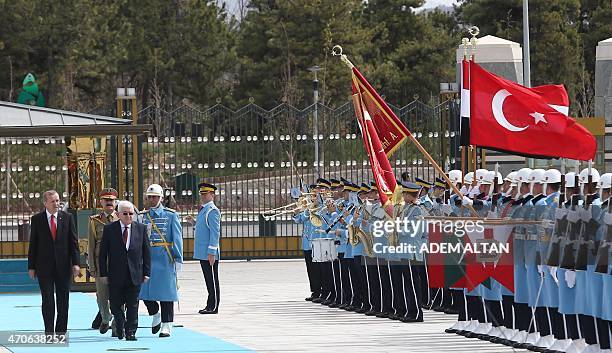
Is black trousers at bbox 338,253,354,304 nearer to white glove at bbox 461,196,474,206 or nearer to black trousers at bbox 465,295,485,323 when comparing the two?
black trousers at bbox 465,295,485,323

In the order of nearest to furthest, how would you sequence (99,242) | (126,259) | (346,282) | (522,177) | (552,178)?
1. (552,178)
2. (522,177)
3. (126,259)
4. (99,242)
5. (346,282)

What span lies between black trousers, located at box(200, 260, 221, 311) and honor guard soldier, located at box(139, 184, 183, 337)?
262 centimetres

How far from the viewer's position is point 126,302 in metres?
17.7

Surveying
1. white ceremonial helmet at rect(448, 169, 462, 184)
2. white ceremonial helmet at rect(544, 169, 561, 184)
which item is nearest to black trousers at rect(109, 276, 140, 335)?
white ceremonial helmet at rect(544, 169, 561, 184)

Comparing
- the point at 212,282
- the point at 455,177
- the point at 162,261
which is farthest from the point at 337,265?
the point at 162,261

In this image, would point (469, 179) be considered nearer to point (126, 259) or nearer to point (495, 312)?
point (495, 312)

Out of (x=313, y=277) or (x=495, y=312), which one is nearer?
(x=495, y=312)

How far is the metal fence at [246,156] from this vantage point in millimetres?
30219

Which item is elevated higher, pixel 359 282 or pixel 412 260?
pixel 412 260

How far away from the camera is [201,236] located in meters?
21.3

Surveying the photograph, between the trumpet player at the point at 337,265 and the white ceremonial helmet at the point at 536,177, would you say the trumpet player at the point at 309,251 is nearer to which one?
the trumpet player at the point at 337,265

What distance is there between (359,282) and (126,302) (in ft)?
15.3

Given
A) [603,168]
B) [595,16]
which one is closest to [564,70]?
[595,16]

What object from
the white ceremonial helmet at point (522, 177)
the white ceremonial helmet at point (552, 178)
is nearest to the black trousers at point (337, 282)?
the white ceremonial helmet at point (522, 177)
